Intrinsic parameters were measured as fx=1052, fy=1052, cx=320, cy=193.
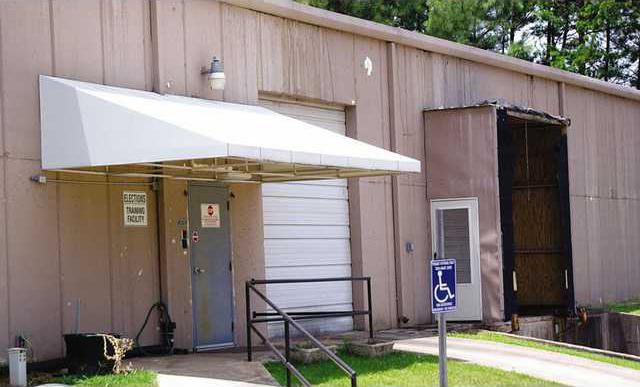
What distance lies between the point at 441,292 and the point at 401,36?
1025 cm

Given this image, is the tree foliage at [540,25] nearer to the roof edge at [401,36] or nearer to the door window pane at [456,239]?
the roof edge at [401,36]

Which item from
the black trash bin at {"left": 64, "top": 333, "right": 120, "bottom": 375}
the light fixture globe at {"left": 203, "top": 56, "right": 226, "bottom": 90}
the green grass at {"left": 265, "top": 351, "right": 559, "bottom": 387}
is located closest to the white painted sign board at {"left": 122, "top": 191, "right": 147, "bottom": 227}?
the light fixture globe at {"left": 203, "top": 56, "right": 226, "bottom": 90}

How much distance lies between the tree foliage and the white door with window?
14.7 metres

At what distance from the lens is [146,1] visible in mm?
13758

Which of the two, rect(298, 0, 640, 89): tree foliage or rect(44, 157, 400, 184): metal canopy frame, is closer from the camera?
rect(44, 157, 400, 184): metal canopy frame

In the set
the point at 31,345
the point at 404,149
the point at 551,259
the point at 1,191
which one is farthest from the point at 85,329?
the point at 551,259

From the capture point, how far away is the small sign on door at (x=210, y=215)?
47.8ft

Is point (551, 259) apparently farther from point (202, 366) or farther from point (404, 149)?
point (202, 366)

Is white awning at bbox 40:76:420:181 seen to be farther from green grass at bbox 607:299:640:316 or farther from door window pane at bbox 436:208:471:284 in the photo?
green grass at bbox 607:299:640:316

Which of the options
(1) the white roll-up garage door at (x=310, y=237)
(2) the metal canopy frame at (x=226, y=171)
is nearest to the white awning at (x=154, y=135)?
(2) the metal canopy frame at (x=226, y=171)

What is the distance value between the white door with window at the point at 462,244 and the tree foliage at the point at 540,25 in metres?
14.7

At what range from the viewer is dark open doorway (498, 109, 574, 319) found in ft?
66.4

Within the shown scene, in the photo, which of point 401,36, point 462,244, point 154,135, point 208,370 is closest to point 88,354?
point 208,370

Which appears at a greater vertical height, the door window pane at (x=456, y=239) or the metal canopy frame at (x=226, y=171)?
the metal canopy frame at (x=226, y=171)
